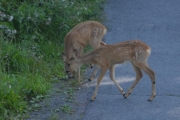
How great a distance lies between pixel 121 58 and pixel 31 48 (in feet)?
8.07

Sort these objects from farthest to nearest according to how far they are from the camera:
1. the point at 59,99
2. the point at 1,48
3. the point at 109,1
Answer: the point at 109,1 < the point at 1,48 < the point at 59,99

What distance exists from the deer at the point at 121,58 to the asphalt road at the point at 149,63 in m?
0.27

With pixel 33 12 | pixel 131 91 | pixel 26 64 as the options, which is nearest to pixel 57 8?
pixel 33 12

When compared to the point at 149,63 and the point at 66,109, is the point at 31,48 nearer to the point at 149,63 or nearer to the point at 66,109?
the point at 149,63

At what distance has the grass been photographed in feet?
30.1

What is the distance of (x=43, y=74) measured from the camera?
10.7m

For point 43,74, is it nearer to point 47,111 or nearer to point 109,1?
point 47,111

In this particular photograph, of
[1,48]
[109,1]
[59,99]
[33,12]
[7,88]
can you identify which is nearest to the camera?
[7,88]

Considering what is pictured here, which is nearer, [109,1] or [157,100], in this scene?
[157,100]

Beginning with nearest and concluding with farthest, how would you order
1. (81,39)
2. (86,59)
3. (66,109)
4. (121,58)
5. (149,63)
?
1. (66,109)
2. (121,58)
3. (86,59)
4. (81,39)
5. (149,63)

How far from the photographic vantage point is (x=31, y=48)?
463 inches

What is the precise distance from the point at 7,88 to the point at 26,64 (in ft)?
5.88

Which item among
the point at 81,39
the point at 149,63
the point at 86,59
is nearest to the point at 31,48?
the point at 81,39

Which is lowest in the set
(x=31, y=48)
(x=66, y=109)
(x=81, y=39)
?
(x=66, y=109)
